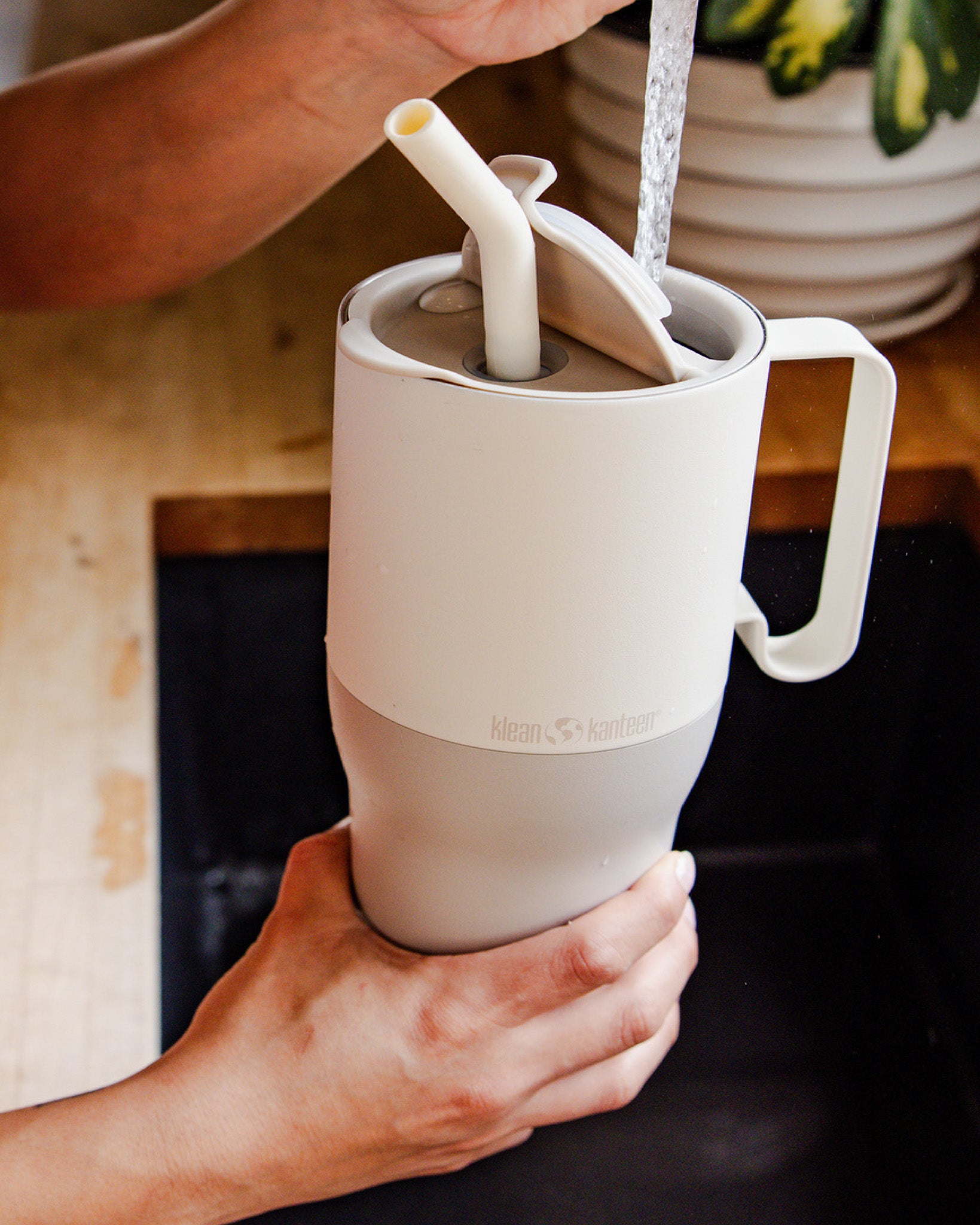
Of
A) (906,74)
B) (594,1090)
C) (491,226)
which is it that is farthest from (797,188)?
(594,1090)

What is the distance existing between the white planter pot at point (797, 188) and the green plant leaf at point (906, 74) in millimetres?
16

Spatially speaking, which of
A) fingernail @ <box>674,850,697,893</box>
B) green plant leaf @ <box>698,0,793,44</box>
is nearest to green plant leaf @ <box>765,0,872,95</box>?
green plant leaf @ <box>698,0,793,44</box>

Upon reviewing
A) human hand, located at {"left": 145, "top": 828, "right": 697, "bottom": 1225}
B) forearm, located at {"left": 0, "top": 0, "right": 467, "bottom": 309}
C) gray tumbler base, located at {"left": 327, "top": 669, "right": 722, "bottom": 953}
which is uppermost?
forearm, located at {"left": 0, "top": 0, "right": 467, "bottom": 309}

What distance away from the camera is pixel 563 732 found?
0.86ft

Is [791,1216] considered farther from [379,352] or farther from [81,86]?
[81,86]

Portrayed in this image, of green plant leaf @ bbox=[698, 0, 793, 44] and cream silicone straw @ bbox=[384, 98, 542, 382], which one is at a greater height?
Answer: green plant leaf @ bbox=[698, 0, 793, 44]

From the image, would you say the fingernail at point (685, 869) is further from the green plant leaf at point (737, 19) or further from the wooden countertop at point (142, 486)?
the green plant leaf at point (737, 19)

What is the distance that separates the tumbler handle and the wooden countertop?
13 mm

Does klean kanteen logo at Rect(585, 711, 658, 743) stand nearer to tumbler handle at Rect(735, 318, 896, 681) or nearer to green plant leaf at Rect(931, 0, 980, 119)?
tumbler handle at Rect(735, 318, 896, 681)

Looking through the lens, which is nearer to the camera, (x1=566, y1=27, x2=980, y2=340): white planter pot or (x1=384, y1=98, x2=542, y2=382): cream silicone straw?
(x1=384, y1=98, x2=542, y2=382): cream silicone straw

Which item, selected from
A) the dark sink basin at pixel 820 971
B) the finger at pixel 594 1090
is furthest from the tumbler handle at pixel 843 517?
the finger at pixel 594 1090

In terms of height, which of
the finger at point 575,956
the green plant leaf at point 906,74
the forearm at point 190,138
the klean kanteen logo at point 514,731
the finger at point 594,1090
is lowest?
the finger at point 594,1090

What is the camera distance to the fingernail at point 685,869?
0.34 meters

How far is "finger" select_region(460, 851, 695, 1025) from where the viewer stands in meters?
0.31
